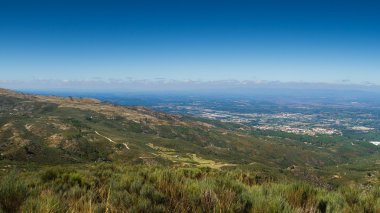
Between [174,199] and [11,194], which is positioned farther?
A: [174,199]

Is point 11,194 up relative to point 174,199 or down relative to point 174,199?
up

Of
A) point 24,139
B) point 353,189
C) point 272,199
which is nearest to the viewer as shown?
point 272,199

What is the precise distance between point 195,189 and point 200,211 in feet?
5.88

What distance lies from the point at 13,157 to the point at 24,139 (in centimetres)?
3091

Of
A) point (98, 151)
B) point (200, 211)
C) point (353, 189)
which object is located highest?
point (200, 211)

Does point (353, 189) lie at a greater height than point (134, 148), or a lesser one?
greater

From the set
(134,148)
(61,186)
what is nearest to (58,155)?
(134,148)

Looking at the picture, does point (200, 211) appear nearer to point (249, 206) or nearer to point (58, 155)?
point (249, 206)

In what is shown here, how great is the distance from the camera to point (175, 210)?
20.8 feet

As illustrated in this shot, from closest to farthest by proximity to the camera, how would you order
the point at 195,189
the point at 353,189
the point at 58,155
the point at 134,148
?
the point at 195,189 < the point at 353,189 < the point at 58,155 < the point at 134,148

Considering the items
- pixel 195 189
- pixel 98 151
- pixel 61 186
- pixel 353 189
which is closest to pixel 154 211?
pixel 195 189

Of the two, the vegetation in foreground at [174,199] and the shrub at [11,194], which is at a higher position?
the shrub at [11,194]

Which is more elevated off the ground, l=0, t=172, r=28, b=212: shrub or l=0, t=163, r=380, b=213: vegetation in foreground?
l=0, t=172, r=28, b=212: shrub

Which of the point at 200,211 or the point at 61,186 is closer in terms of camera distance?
the point at 200,211
